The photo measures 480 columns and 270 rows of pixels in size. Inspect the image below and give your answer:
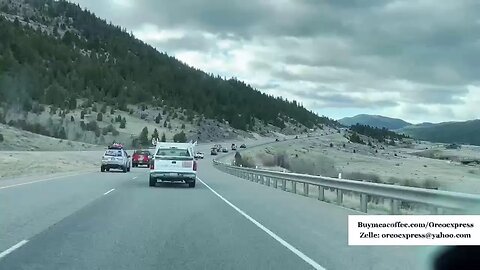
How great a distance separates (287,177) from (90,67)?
494ft

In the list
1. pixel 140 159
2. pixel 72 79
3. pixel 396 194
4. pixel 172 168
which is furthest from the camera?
pixel 72 79

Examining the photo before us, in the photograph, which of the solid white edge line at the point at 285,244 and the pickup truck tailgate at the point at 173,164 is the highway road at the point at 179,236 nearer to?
the solid white edge line at the point at 285,244

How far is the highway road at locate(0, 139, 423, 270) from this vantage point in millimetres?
10781

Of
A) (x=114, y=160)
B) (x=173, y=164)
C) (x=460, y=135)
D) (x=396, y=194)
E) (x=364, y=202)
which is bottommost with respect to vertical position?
(x=364, y=202)

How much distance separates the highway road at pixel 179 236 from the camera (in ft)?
35.4

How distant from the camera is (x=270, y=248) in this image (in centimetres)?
1223

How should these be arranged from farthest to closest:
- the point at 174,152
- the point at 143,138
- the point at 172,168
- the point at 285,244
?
the point at 143,138 < the point at 174,152 < the point at 172,168 < the point at 285,244

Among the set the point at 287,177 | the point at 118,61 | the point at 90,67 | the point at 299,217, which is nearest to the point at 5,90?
the point at 90,67

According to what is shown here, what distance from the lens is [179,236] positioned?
13.7m

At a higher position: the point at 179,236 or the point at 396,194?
the point at 396,194

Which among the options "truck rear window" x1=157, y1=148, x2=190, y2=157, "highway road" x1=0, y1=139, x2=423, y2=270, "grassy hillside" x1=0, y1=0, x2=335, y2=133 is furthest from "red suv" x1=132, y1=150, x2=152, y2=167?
"grassy hillside" x1=0, y1=0, x2=335, y2=133

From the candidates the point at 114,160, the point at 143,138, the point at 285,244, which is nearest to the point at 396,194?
the point at 285,244

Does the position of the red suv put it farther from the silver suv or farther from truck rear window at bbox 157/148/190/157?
truck rear window at bbox 157/148/190/157

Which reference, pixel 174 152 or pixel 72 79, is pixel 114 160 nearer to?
pixel 174 152
